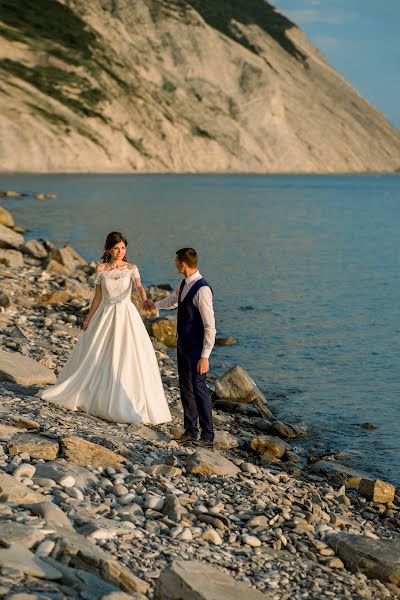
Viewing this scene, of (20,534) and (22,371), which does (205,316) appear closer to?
(22,371)

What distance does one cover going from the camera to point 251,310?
23703mm

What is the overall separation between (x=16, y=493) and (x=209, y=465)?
2577mm

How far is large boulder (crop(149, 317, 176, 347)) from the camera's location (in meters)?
17.7

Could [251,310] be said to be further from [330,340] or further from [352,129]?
[352,129]

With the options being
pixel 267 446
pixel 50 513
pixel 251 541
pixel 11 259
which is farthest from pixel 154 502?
pixel 11 259

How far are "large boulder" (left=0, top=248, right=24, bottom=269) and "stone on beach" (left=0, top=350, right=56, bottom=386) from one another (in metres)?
12.6

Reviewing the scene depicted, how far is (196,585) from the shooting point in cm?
514

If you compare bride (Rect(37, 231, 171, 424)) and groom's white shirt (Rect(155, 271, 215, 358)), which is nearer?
groom's white shirt (Rect(155, 271, 215, 358))

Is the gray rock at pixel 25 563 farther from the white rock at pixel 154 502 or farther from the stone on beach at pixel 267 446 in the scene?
the stone on beach at pixel 267 446

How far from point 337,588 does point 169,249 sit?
31032 millimetres

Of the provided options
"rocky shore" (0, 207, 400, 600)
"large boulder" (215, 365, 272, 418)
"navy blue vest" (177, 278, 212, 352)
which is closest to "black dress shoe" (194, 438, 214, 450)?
"rocky shore" (0, 207, 400, 600)

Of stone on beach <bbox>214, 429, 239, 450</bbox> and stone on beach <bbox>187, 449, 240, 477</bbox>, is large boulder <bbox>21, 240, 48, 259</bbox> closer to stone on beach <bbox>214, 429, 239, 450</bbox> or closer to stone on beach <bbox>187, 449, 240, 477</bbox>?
stone on beach <bbox>214, 429, 239, 450</bbox>

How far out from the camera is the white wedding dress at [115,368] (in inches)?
397

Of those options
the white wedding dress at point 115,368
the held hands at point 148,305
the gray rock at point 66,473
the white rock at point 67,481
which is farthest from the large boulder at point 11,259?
the white rock at point 67,481
